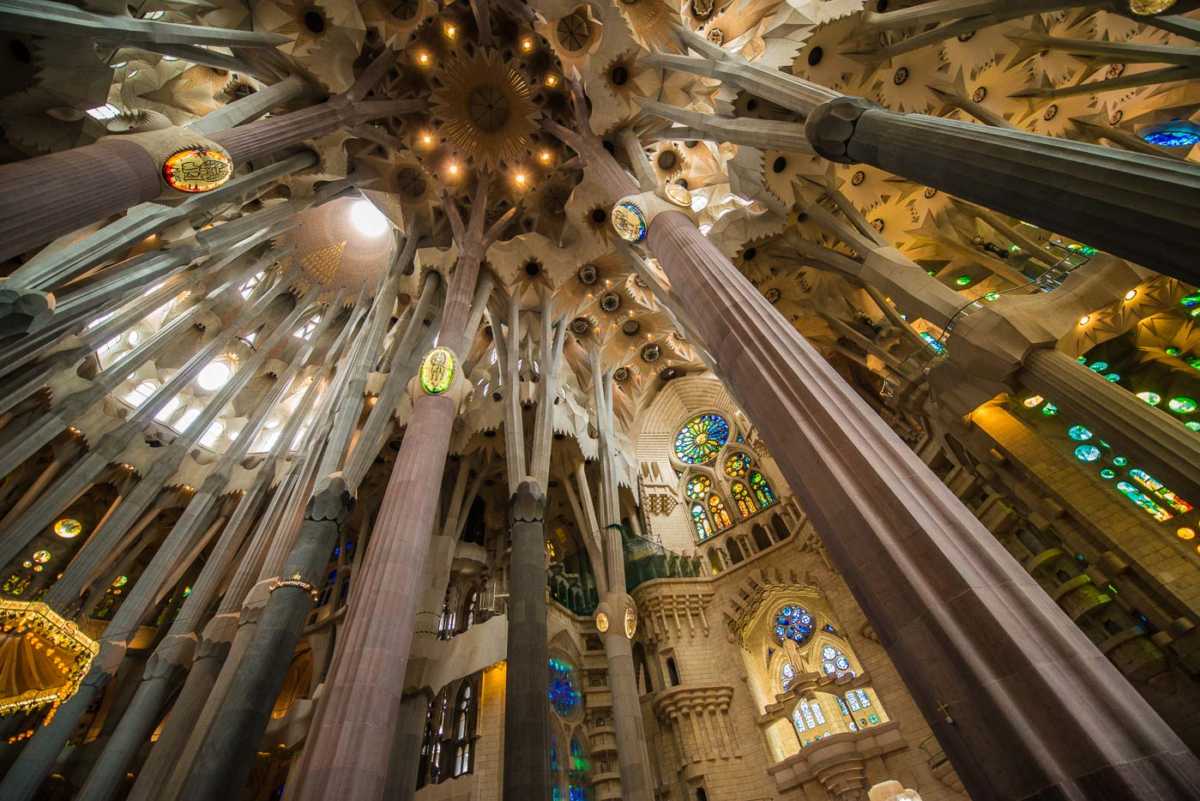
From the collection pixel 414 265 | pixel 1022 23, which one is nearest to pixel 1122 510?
pixel 1022 23

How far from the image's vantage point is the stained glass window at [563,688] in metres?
12.0

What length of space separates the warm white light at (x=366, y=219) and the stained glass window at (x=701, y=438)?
548 inches

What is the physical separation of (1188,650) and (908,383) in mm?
5337

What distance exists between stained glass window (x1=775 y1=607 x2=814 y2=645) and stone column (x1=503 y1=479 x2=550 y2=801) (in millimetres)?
7230

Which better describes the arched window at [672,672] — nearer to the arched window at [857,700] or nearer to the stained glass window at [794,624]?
the stained glass window at [794,624]

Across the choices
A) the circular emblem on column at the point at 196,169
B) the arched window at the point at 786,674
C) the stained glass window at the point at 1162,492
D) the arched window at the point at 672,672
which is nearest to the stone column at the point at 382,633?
the circular emblem on column at the point at 196,169

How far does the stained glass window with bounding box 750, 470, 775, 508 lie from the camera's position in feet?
49.8

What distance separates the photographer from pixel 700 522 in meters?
16.2

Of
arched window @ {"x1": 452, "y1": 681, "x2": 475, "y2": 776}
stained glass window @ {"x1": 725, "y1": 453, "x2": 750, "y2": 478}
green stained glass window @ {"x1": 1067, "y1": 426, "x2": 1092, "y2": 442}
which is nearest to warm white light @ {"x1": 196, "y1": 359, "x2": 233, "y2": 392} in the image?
arched window @ {"x1": 452, "y1": 681, "x2": 475, "y2": 776}

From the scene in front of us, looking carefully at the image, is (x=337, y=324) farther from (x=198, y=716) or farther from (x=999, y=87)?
(x=999, y=87)

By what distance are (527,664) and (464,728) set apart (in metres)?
5.28

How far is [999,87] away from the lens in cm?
1064

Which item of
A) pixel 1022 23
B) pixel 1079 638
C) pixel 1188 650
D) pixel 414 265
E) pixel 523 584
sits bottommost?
pixel 1079 638

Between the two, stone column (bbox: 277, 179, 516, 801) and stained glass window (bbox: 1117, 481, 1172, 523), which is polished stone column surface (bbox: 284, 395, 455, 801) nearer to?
stone column (bbox: 277, 179, 516, 801)
